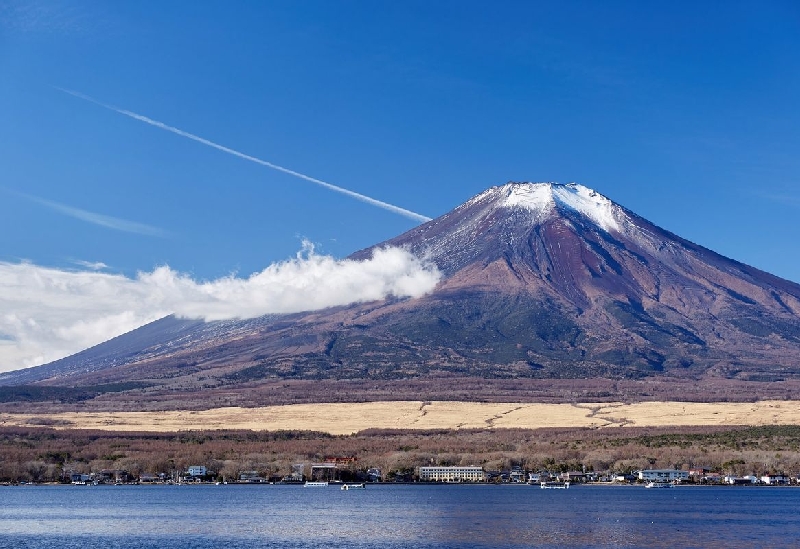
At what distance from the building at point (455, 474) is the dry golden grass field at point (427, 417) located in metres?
35.0

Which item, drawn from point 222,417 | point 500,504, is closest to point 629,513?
point 500,504

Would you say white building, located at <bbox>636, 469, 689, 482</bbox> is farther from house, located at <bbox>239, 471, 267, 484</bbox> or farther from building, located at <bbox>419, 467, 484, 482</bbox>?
house, located at <bbox>239, 471, 267, 484</bbox>

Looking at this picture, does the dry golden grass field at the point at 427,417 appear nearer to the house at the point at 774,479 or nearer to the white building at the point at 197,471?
the white building at the point at 197,471

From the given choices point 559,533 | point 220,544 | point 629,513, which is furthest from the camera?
point 629,513

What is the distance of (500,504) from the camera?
91.2 m

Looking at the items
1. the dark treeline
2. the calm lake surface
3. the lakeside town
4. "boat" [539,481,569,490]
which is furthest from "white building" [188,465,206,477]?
"boat" [539,481,569,490]

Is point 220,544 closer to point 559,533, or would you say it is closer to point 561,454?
point 559,533

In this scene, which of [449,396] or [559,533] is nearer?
[559,533]

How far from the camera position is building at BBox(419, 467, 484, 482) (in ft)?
403

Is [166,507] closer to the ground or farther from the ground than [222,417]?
closer to the ground

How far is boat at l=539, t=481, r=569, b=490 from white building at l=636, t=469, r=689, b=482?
829cm

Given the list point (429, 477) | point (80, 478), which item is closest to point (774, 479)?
point (429, 477)

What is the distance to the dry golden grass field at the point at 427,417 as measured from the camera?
533 ft

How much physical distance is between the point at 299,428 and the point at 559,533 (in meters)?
97.0
